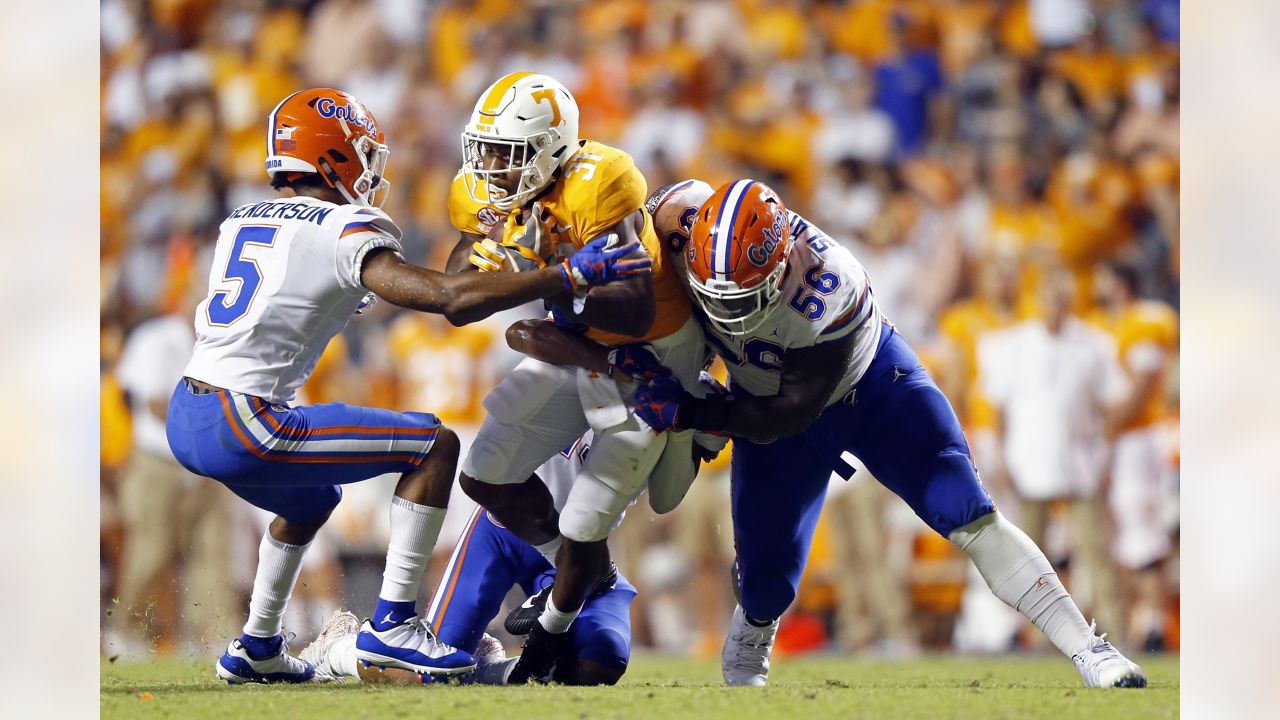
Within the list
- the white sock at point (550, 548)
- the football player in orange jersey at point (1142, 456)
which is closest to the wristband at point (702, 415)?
the white sock at point (550, 548)

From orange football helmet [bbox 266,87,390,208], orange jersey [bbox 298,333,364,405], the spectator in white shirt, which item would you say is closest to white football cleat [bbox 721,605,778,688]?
orange football helmet [bbox 266,87,390,208]

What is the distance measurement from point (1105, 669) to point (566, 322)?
1535 mm

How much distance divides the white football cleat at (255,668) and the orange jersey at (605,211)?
1188mm

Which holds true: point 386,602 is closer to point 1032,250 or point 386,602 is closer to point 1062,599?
point 1062,599

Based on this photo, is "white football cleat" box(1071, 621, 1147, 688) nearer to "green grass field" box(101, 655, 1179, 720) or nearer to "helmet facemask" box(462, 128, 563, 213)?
"green grass field" box(101, 655, 1179, 720)

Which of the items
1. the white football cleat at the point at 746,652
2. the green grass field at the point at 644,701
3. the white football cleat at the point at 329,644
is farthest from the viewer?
the white football cleat at the point at 746,652

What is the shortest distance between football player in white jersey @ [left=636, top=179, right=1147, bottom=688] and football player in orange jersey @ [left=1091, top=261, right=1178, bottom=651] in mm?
2535

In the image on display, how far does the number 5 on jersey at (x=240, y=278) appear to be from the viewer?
3.43 meters

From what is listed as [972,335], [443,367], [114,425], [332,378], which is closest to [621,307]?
[443,367]

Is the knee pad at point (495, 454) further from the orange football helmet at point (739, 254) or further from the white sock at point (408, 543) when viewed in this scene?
the orange football helmet at point (739, 254)

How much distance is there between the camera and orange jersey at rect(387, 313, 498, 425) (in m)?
6.06

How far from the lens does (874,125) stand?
23.0 ft

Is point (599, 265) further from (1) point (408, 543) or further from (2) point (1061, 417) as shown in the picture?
(2) point (1061, 417)
